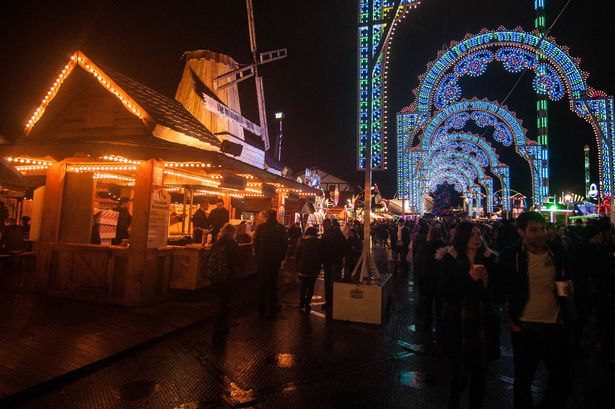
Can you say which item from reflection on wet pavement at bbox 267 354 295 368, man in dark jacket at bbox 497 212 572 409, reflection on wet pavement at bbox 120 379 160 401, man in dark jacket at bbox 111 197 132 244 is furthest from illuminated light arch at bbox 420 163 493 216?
reflection on wet pavement at bbox 120 379 160 401

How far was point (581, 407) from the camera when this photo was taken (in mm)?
3631

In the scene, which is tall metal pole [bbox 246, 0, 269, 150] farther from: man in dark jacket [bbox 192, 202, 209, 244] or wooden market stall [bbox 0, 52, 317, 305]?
wooden market stall [bbox 0, 52, 317, 305]

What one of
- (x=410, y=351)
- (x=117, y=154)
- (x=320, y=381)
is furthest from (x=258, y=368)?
(x=117, y=154)

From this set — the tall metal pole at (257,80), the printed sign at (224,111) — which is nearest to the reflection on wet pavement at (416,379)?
the printed sign at (224,111)

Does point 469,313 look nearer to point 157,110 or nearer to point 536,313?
point 536,313

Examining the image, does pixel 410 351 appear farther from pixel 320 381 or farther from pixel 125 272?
pixel 125 272

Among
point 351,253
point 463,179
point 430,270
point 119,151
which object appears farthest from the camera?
point 463,179

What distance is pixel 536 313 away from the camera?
107 inches

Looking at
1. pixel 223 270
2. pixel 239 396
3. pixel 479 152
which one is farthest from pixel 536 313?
pixel 479 152

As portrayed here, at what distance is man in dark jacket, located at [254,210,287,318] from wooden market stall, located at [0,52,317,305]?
131cm

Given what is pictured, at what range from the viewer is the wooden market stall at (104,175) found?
7.00 meters

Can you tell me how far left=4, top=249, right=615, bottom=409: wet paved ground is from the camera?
364cm

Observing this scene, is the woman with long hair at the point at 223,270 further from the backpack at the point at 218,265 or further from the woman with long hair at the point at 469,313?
the woman with long hair at the point at 469,313

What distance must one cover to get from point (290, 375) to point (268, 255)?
2.91 metres
